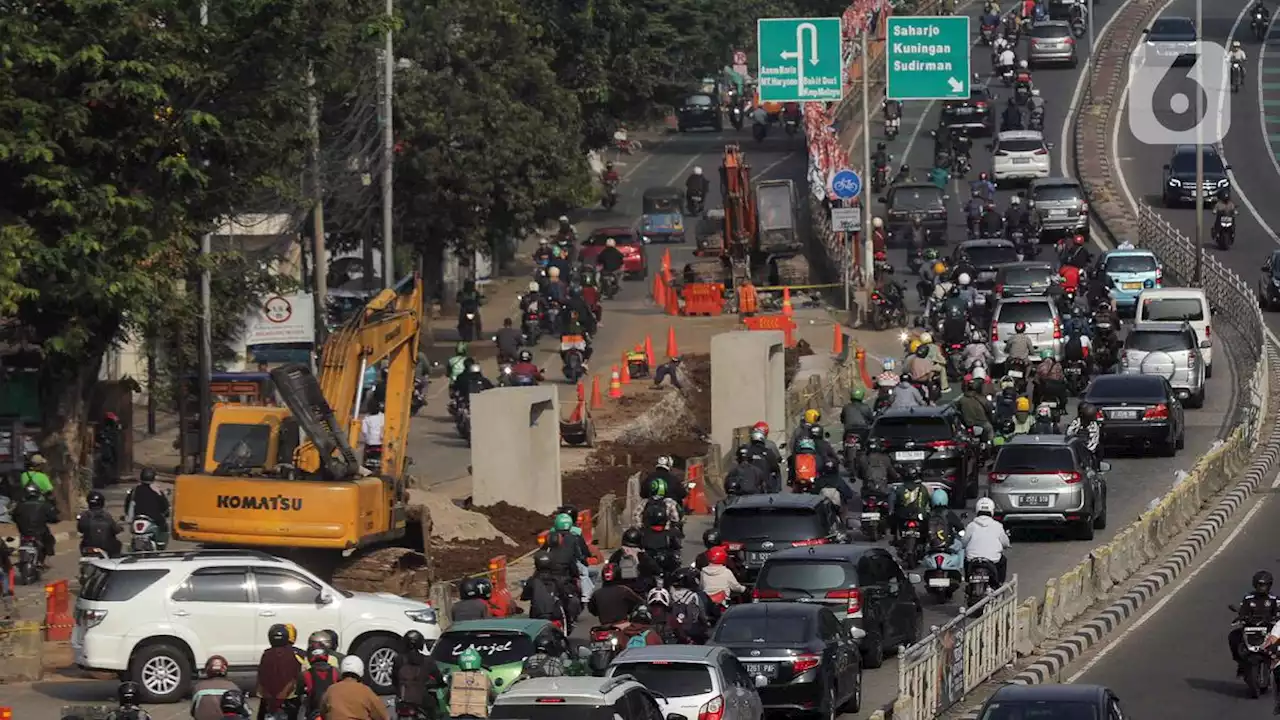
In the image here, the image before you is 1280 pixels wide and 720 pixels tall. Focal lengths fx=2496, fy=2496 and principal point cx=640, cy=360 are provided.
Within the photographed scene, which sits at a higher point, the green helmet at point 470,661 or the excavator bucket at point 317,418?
the excavator bucket at point 317,418

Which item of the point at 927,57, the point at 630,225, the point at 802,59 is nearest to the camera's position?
the point at 802,59

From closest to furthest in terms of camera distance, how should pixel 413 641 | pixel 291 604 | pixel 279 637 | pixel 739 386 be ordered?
1. pixel 413 641
2. pixel 279 637
3. pixel 291 604
4. pixel 739 386

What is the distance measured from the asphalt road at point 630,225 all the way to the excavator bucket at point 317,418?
1245 cm

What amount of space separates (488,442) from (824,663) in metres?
15.0

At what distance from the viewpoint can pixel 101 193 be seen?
112ft

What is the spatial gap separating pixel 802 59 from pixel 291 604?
119 ft

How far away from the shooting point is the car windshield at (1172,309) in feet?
155

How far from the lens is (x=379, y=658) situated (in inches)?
1005

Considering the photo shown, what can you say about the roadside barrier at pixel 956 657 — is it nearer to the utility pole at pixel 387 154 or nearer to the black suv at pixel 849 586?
the black suv at pixel 849 586

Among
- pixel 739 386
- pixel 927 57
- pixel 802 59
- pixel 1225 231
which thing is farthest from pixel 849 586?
pixel 1225 231

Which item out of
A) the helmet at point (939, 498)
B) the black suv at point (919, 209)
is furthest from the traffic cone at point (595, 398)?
the black suv at point (919, 209)

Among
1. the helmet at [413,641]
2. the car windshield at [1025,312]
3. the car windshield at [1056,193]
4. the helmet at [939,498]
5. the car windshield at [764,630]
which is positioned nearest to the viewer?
the helmet at [413,641]

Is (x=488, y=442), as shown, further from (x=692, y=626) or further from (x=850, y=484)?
(x=692, y=626)

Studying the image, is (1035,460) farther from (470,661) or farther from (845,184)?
(845,184)
